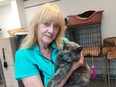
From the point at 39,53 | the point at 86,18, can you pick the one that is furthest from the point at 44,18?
the point at 86,18

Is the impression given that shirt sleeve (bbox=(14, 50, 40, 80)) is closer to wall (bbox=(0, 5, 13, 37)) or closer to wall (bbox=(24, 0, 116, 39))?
wall (bbox=(24, 0, 116, 39))


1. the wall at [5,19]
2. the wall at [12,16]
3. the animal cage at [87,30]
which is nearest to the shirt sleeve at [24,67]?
the animal cage at [87,30]

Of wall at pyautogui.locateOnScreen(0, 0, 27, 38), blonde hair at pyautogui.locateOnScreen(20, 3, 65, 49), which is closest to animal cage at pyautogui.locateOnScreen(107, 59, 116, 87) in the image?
wall at pyautogui.locateOnScreen(0, 0, 27, 38)

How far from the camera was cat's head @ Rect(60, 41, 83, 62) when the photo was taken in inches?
45.0

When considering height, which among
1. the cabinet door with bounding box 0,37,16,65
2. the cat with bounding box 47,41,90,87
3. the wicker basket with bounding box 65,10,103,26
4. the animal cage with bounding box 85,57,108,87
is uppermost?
the wicker basket with bounding box 65,10,103,26

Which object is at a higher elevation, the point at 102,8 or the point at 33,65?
the point at 102,8

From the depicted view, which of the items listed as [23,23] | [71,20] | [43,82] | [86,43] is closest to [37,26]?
[43,82]

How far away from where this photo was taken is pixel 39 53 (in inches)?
45.6

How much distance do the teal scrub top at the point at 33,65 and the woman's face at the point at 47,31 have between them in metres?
0.09

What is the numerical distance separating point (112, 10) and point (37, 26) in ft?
7.46

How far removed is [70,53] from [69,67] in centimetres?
10

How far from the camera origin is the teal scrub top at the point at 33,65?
1098mm

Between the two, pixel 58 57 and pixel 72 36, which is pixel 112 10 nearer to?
pixel 72 36

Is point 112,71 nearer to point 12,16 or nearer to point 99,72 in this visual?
point 99,72
